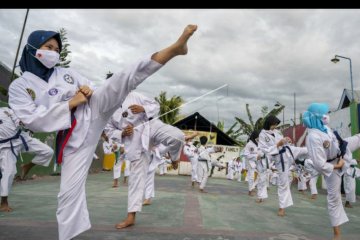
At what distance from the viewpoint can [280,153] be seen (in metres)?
6.98

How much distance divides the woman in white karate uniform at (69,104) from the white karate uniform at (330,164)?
266 centimetres

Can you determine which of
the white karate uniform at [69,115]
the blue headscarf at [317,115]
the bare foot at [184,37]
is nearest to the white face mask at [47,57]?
the white karate uniform at [69,115]

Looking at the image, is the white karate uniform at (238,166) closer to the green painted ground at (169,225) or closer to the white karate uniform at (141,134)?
the green painted ground at (169,225)

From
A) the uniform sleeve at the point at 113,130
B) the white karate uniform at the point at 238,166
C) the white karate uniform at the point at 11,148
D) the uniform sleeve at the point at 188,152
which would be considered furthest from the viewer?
the white karate uniform at the point at 238,166

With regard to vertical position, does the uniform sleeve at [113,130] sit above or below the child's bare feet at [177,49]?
below

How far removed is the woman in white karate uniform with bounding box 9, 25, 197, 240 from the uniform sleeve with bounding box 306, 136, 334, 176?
2.64 metres

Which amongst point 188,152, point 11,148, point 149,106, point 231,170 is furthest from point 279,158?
point 231,170

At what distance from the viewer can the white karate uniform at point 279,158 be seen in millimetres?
6550

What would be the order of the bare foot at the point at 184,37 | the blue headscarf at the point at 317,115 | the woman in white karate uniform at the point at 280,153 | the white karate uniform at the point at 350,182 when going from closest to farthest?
the bare foot at the point at 184,37 < the blue headscarf at the point at 317,115 < the woman in white karate uniform at the point at 280,153 < the white karate uniform at the point at 350,182

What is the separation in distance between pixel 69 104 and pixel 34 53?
711 mm

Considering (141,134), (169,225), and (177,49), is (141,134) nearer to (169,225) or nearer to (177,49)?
(169,225)

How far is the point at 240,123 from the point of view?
3103 cm

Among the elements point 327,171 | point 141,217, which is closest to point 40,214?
point 141,217
